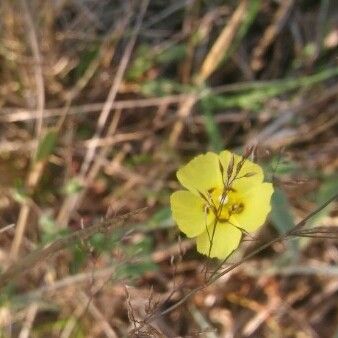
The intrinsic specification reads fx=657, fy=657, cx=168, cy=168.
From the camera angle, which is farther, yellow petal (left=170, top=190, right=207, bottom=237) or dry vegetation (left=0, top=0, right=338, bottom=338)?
dry vegetation (left=0, top=0, right=338, bottom=338)

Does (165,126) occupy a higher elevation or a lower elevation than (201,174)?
lower

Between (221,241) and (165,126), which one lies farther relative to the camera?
(165,126)

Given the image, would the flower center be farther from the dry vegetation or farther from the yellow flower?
the dry vegetation

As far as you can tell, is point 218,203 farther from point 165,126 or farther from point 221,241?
point 165,126

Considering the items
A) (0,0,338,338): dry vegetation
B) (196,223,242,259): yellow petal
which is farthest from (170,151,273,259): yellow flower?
(0,0,338,338): dry vegetation

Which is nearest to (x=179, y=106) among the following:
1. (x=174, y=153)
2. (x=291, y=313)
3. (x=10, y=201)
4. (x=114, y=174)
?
(x=174, y=153)

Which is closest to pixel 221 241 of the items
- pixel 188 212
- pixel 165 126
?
pixel 188 212

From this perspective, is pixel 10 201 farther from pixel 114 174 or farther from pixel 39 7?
pixel 39 7
